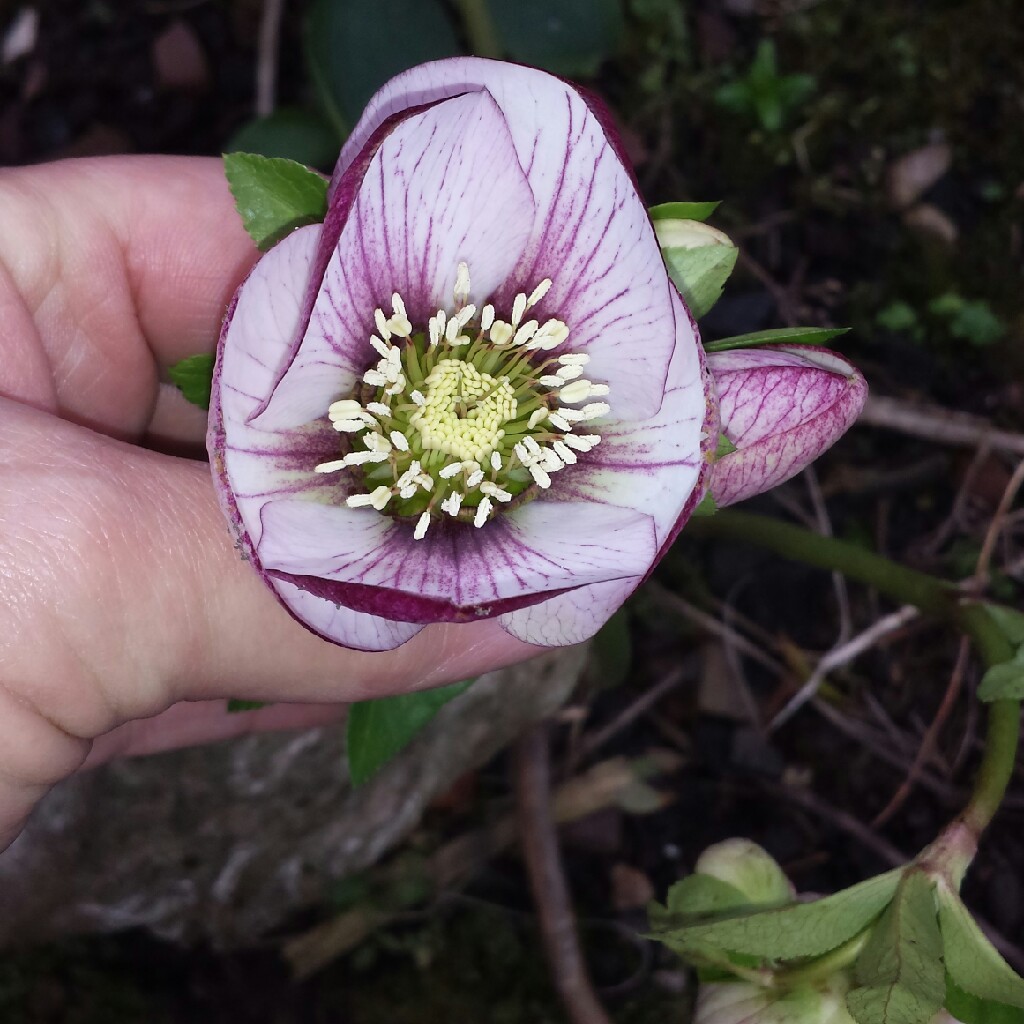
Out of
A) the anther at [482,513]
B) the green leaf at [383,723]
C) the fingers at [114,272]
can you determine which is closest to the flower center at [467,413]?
the anther at [482,513]

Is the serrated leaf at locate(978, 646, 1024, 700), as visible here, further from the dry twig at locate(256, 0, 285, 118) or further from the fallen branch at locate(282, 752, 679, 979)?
the dry twig at locate(256, 0, 285, 118)

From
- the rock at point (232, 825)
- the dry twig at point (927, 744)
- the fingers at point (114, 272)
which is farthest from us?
the rock at point (232, 825)

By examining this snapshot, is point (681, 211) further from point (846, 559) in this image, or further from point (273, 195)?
point (846, 559)

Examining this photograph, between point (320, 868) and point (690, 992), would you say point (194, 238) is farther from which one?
point (690, 992)

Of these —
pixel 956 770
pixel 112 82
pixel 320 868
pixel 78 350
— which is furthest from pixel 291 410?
pixel 112 82

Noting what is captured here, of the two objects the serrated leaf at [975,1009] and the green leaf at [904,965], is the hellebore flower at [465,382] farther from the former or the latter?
the serrated leaf at [975,1009]

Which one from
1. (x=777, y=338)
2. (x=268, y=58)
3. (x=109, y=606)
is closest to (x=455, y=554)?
(x=109, y=606)

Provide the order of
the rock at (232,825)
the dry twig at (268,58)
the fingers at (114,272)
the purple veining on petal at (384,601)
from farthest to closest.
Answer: the dry twig at (268,58) < the rock at (232,825) < the fingers at (114,272) < the purple veining on petal at (384,601)
